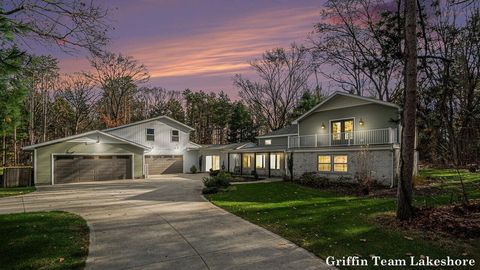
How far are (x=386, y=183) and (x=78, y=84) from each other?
4132cm

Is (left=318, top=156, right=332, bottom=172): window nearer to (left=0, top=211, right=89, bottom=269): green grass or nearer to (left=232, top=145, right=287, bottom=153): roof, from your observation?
(left=232, top=145, right=287, bottom=153): roof

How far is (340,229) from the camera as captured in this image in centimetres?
704

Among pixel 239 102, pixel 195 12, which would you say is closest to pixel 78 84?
pixel 239 102

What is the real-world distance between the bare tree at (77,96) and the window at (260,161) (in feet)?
88.5

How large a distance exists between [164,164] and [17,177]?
1235 cm

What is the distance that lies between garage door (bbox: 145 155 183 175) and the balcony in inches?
528

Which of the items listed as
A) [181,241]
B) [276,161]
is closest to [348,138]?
[276,161]

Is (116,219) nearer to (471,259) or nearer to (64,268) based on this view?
(64,268)

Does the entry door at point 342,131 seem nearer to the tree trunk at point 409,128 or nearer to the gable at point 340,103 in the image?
the gable at point 340,103

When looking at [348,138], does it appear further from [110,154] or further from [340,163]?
[110,154]

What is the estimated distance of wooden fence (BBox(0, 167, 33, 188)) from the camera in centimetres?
1961

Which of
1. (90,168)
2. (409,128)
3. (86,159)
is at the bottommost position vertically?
(90,168)

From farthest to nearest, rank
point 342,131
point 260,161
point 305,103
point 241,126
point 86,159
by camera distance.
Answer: point 241,126 < point 305,103 < point 260,161 < point 86,159 < point 342,131

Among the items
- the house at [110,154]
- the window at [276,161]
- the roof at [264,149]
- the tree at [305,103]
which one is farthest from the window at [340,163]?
the tree at [305,103]
